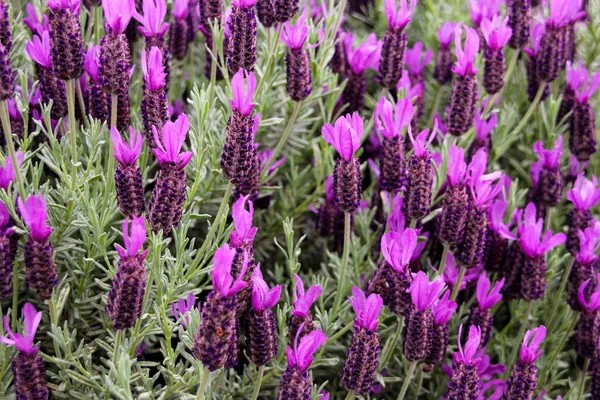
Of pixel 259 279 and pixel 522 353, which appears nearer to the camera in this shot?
pixel 259 279

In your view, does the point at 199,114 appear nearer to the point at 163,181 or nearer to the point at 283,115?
the point at 163,181

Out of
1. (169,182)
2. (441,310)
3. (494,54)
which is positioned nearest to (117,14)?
(169,182)

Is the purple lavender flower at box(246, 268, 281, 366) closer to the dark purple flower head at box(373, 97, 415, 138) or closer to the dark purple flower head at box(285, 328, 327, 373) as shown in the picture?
the dark purple flower head at box(285, 328, 327, 373)

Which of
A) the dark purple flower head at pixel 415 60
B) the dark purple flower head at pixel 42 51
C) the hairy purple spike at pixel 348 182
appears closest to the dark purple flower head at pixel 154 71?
the dark purple flower head at pixel 42 51

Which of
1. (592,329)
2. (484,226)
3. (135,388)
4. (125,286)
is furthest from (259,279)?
(592,329)

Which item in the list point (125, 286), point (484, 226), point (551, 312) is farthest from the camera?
point (551, 312)

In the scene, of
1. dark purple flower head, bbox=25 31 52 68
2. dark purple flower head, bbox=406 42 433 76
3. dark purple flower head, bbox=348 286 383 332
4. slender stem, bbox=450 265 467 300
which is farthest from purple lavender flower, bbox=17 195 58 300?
dark purple flower head, bbox=406 42 433 76
